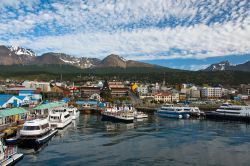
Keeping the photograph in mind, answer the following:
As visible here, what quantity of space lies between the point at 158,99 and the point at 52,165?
398ft

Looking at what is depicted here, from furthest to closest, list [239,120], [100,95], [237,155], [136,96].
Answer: [136,96] → [100,95] → [239,120] → [237,155]

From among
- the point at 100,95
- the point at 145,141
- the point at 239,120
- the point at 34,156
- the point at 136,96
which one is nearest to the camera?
the point at 34,156

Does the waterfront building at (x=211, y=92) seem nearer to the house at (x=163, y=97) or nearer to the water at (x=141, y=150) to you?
the house at (x=163, y=97)

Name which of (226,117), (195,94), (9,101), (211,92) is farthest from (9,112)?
(211,92)

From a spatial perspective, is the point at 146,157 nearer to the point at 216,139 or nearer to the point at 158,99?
the point at 216,139

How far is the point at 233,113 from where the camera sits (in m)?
71.9

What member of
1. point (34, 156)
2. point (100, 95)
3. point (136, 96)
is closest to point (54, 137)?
point (34, 156)

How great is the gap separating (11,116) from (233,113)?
50.6 meters

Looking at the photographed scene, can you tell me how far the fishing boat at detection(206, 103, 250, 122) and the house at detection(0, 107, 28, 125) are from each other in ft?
150

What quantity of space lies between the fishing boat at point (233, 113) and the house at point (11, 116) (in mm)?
45798

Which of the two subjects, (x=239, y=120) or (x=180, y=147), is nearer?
(x=180, y=147)

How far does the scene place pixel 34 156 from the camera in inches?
1110

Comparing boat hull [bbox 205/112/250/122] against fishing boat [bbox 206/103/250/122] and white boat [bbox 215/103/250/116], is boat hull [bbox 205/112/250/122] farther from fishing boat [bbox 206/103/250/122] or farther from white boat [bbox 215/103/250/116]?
white boat [bbox 215/103/250/116]

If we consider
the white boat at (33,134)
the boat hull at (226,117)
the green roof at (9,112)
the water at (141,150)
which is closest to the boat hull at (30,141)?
the white boat at (33,134)
